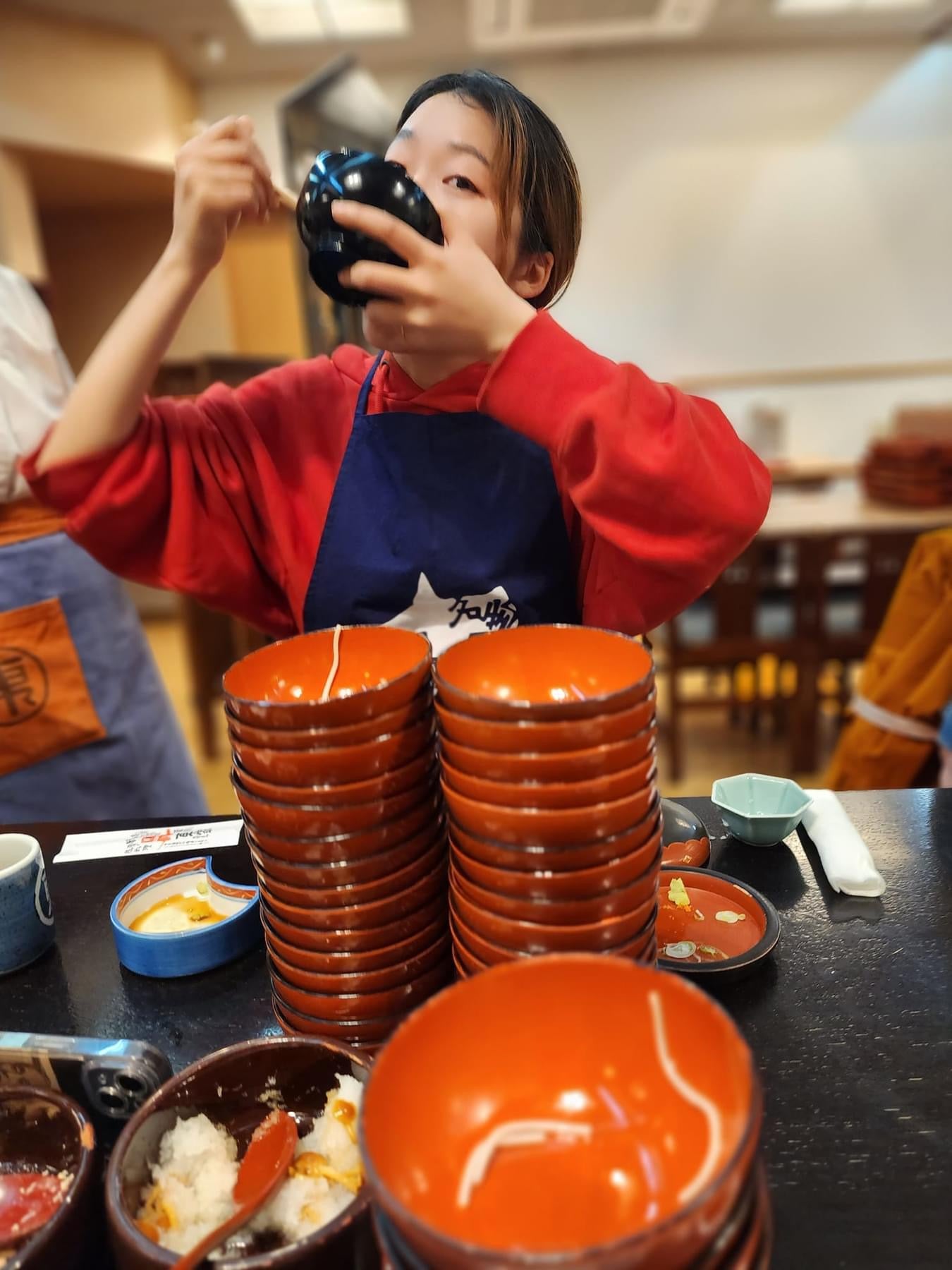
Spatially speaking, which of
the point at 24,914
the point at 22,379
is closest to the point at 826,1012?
the point at 24,914

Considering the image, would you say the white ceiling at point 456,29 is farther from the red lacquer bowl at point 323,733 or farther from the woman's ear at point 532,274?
the red lacquer bowl at point 323,733

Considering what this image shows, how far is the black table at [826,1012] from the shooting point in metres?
0.53

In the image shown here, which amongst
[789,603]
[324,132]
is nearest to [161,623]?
[324,132]

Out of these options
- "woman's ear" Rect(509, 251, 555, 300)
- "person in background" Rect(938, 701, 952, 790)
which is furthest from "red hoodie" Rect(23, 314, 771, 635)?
"person in background" Rect(938, 701, 952, 790)

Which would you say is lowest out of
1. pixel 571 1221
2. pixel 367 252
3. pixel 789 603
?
pixel 789 603

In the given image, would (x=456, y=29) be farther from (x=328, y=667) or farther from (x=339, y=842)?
(x=339, y=842)

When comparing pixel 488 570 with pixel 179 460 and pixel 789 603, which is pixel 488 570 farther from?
pixel 789 603

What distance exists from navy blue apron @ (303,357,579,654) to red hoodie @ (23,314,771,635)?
0.03 metres

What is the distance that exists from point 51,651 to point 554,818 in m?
1.08

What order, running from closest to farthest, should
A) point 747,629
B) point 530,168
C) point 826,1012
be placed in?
1. point 826,1012
2. point 530,168
3. point 747,629

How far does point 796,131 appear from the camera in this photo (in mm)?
5586

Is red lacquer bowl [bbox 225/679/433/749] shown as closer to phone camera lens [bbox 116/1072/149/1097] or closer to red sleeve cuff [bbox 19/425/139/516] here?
phone camera lens [bbox 116/1072/149/1097]

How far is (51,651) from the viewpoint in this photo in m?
1.34

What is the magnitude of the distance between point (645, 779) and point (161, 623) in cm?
604
